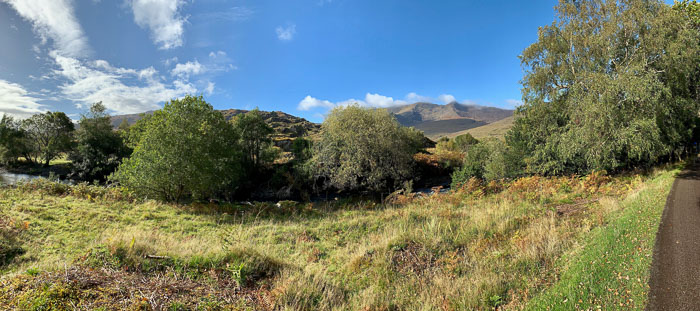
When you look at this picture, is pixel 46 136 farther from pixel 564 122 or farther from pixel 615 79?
pixel 615 79

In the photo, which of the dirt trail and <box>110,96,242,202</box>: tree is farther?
<box>110,96,242,202</box>: tree

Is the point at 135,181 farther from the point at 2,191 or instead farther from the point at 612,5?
the point at 612,5

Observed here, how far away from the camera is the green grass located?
13.9 feet

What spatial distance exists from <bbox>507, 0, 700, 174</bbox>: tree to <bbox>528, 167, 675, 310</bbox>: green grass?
445 inches

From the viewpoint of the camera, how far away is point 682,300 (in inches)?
164

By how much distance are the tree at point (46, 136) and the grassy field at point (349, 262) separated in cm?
5663

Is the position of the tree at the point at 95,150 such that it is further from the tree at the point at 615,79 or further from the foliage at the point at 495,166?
the tree at the point at 615,79

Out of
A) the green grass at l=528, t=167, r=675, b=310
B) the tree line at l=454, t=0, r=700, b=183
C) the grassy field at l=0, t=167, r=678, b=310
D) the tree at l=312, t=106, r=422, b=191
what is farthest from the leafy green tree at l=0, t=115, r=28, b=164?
the tree line at l=454, t=0, r=700, b=183

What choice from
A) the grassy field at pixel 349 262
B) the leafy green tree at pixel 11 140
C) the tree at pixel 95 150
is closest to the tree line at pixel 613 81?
the grassy field at pixel 349 262

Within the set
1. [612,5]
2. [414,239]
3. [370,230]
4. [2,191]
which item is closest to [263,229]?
[370,230]

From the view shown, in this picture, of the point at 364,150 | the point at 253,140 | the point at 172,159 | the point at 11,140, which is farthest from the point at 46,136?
the point at 364,150

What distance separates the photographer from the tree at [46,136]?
166 ft

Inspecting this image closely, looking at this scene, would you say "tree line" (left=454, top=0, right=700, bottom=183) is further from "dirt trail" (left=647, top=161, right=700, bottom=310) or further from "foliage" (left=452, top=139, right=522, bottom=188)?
"dirt trail" (left=647, top=161, right=700, bottom=310)

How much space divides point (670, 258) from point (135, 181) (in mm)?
23418
